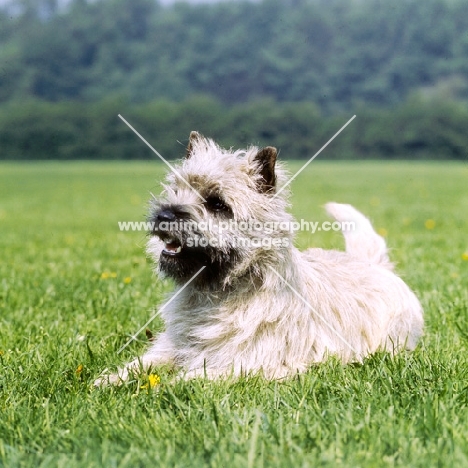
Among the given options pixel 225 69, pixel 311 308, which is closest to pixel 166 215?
pixel 311 308

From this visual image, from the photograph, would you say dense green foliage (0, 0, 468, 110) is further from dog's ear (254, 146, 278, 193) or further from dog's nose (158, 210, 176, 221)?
dog's nose (158, 210, 176, 221)

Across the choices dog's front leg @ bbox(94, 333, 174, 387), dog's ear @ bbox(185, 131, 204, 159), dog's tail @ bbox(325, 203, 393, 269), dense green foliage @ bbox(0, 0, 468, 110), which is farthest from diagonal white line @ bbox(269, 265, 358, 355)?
dense green foliage @ bbox(0, 0, 468, 110)

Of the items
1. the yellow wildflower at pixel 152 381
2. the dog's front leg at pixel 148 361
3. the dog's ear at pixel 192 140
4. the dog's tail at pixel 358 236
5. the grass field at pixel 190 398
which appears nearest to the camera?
the grass field at pixel 190 398

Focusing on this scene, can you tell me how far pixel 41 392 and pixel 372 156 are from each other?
2529 centimetres

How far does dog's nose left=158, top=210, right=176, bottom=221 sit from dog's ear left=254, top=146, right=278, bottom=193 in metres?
0.50

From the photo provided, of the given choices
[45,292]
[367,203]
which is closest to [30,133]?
[367,203]

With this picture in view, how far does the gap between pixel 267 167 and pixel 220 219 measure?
1.18 feet

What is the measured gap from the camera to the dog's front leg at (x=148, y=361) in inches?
117

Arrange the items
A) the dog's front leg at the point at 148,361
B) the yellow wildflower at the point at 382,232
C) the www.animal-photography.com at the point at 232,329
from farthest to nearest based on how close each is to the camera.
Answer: the yellow wildflower at the point at 382,232 → the dog's front leg at the point at 148,361 → the www.animal-photography.com at the point at 232,329

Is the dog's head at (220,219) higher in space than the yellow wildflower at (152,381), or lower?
higher

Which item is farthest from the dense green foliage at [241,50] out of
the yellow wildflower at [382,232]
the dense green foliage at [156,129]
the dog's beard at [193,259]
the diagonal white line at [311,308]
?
the dog's beard at [193,259]

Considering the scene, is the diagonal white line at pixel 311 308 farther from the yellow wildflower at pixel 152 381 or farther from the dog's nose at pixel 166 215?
the yellow wildflower at pixel 152 381

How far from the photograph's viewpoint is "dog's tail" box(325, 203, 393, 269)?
14.3 feet

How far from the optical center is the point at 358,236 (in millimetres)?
4465
